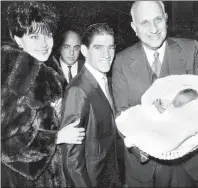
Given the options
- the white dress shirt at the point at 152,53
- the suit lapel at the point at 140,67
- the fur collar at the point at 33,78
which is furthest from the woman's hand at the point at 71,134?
the white dress shirt at the point at 152,53

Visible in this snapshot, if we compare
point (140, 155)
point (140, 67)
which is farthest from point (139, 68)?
point (140, 155)

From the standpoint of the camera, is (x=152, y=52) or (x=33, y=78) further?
(x=152, y=52)

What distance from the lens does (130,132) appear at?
1.39 m

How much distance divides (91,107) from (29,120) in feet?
1.01

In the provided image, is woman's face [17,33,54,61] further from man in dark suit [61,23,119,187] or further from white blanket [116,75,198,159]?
white blanket [116,75,198,159]

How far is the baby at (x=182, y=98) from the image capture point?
4.49 feet

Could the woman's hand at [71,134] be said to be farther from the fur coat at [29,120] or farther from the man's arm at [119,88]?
the man's arm at [119,88]

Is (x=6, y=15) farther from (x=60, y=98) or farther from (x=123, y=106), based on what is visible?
(x=123, y=106)

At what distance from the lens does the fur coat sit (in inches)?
52.0

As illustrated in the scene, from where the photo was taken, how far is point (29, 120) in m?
1.33

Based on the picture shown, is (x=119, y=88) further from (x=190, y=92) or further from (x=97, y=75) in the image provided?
(x=190, y=92)

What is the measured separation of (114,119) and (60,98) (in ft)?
0.99

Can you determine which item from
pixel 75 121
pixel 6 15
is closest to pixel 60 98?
pixel 75 121

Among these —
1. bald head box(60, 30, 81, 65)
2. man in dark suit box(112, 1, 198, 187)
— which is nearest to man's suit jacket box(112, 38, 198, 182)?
man in dark suit box(112, 1, 198, 187)
